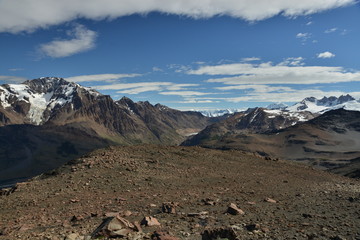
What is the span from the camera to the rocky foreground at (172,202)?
45.2 ft

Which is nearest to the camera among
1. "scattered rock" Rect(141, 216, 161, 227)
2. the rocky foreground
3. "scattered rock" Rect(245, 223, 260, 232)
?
the rocky foreground

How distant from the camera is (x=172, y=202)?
18.4 metres

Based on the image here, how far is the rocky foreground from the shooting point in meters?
13.8

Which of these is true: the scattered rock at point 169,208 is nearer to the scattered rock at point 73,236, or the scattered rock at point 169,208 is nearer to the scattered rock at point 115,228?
the scattered rock at point 115,228

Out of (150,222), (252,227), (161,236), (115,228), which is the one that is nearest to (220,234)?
(252,227)

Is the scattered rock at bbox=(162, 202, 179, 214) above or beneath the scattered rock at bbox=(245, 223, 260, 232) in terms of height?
above

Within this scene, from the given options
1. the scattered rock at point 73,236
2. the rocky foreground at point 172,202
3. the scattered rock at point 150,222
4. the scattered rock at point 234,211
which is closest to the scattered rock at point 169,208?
the rocky foreground at point 172,202

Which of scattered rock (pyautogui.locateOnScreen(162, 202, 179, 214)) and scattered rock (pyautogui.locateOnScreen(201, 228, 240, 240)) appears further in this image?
scattered rock (pyautogui.locateOnScreen(162, 202, 179, 214))

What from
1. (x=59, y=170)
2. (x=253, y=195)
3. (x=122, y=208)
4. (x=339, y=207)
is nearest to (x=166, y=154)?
(x=59, y=170)

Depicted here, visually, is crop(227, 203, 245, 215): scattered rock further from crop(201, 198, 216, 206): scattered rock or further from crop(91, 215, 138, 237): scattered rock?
crop(91, 215, 138, 237): scattered rock

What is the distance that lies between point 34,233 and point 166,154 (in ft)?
69.1

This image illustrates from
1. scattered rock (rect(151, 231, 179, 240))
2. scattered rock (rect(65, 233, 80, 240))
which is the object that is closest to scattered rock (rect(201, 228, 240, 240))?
scattered rock (rect(151, 231, 179, 240))

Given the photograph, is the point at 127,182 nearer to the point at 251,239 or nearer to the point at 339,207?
the point at 251,239

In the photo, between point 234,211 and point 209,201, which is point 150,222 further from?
point 209,201
